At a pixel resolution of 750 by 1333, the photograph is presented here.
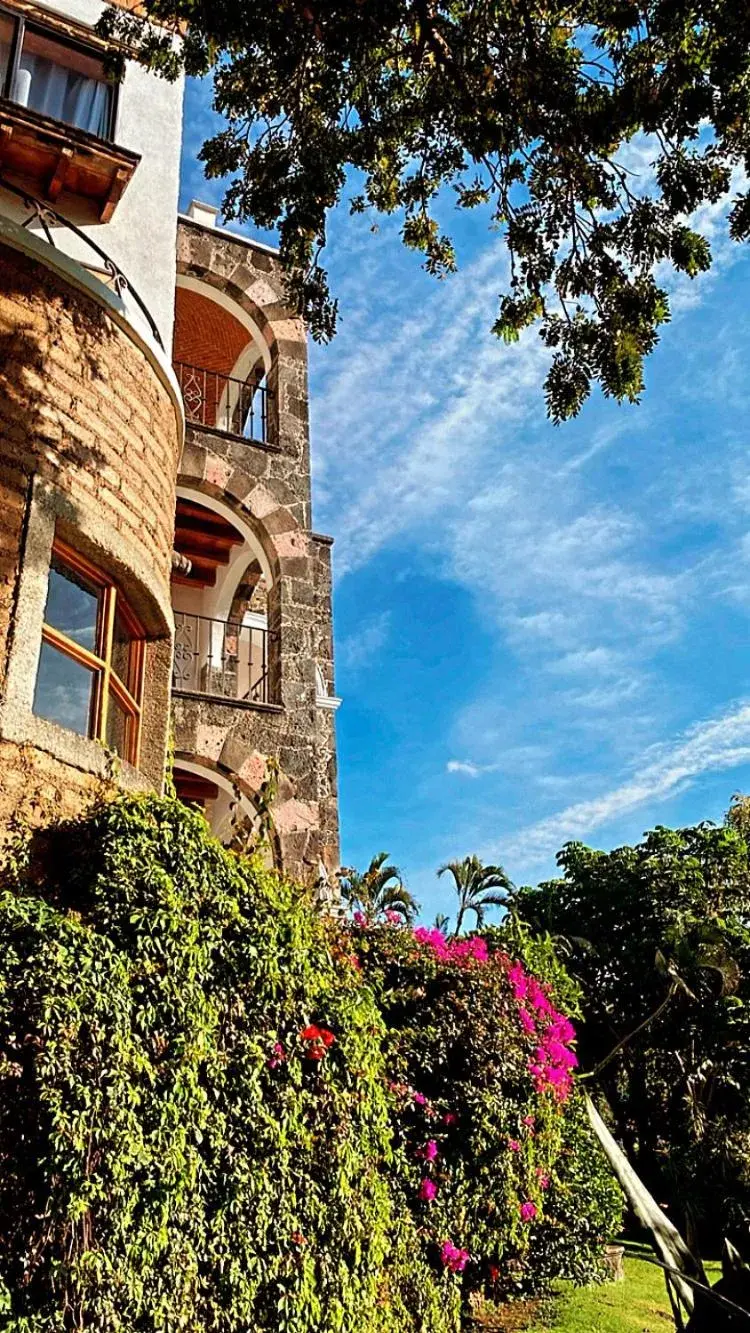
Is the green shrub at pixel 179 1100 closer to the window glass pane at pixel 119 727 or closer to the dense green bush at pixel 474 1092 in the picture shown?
the dense green bush at pixel 474 1092

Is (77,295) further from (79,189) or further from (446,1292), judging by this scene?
(446,1292)

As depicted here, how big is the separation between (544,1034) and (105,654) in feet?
18.7

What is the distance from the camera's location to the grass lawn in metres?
9.96

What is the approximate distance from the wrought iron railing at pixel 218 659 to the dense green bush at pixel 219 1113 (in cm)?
699

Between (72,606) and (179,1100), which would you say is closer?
(179,1100)

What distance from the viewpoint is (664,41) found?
7.15 metres

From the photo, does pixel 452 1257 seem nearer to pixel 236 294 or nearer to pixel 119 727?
pixel 119 727

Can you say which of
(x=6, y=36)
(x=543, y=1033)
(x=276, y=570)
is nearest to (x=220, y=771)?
(x=276, y=570)

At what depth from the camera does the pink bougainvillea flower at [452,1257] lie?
24.9ft

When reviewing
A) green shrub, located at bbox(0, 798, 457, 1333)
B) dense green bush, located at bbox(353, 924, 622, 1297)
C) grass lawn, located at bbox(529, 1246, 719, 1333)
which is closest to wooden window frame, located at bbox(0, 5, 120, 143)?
green shrub, located at bbox(0, 798, 457, 1333)

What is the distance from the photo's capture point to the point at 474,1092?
819 cm

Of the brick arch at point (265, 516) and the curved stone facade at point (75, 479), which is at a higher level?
the brick arch at point (265, 516)

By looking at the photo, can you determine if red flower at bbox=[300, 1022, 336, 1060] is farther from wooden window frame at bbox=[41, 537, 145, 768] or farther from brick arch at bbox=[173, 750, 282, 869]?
brick arch at bbox=[173, 750, 282, 869]

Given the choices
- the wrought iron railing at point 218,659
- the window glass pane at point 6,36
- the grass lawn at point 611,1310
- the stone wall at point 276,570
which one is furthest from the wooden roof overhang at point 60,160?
the grass lawn at point 611,1310
